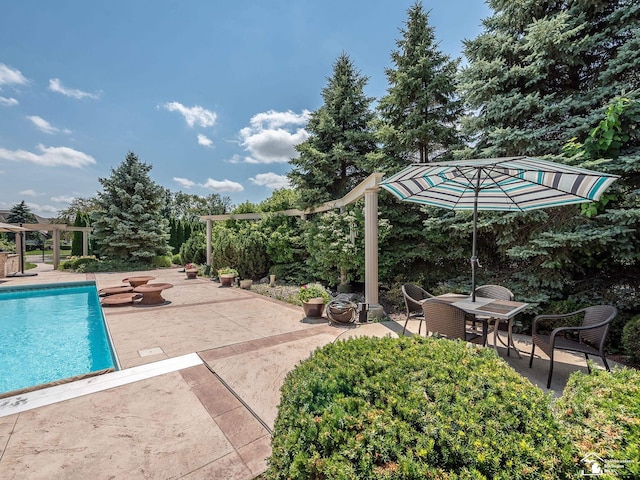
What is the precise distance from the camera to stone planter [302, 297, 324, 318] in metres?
6.27

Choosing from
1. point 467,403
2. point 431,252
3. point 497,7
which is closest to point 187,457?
point 467,403

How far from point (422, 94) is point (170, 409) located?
8.32 meters

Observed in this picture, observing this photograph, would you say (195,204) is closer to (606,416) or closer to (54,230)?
(54,230)

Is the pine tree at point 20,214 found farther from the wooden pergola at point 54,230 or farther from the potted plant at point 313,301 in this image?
the potted plant at point 313,301

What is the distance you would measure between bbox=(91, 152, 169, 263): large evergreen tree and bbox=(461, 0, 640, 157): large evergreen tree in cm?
1803

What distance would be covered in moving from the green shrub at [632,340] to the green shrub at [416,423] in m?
3.26

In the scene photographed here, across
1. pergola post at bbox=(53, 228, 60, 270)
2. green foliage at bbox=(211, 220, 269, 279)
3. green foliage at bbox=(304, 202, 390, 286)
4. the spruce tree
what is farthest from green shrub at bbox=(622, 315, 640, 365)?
pergola post at bbox=(53, 228, 60, 270)

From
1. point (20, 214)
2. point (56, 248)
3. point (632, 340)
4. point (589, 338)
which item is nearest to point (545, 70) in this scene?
point (632, 340)

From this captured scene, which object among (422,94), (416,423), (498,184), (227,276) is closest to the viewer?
(416,423)

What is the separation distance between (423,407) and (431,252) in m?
6.01

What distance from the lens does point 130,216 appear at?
674 inches

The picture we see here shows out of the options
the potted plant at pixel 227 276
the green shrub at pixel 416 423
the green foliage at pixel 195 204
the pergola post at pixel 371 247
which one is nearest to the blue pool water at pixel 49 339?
the potted plant at pixel 227 276

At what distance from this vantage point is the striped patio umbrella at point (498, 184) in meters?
3.25

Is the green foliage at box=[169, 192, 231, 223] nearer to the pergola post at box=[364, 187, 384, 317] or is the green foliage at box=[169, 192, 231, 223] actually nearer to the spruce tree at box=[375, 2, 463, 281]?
the spruce tree at box=[375, 2, 463, 281]
